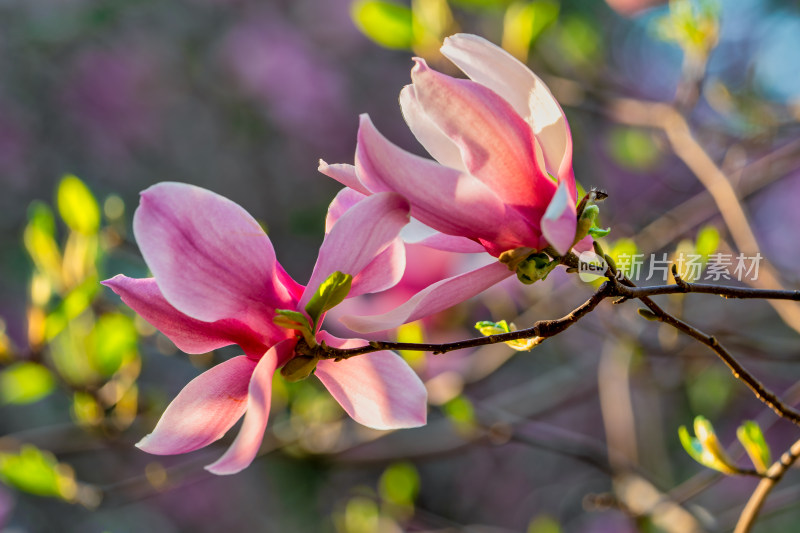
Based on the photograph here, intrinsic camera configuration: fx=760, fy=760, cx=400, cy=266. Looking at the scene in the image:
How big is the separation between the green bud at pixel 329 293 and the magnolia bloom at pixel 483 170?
0.02m

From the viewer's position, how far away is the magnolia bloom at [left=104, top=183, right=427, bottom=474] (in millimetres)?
380

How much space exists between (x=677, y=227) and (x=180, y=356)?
31.6 inches

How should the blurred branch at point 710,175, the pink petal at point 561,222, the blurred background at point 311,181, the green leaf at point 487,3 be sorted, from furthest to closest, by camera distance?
the blurred background at point 311,181, the green leaf at point 487,3, the blurred branch at point 710,175, the pink petal at point 561,222

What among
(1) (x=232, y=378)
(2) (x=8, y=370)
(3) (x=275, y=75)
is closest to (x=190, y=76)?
(3) (x=275, y=75)

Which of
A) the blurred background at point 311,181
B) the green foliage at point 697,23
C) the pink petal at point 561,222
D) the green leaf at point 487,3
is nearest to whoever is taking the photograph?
the pink petal at point 561,222

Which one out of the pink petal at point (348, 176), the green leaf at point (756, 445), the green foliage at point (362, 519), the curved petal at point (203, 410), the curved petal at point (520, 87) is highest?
the curved petal at point (520, 87)

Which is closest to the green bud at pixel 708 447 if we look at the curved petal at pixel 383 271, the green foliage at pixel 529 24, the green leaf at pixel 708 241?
the green leaf at pixel 708 241

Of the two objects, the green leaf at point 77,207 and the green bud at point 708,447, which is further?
the green leaf at point 77,207

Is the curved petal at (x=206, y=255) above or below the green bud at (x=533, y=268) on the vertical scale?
below

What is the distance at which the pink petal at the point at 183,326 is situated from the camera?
0.41 meters

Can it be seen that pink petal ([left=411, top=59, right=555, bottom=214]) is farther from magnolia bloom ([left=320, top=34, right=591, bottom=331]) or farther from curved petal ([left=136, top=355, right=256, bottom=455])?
curved petal ([left=136, top=355, right=256, bottom=455])

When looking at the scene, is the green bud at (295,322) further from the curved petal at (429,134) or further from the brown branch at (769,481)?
the brown branch at (769,481)

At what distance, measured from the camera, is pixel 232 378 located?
43cm

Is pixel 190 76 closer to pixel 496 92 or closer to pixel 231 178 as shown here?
pixel 231 178
